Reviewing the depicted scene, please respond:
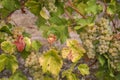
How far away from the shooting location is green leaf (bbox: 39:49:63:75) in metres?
1.54

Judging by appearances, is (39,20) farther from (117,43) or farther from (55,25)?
(117,43)

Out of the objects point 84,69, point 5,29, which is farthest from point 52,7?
point 84,69

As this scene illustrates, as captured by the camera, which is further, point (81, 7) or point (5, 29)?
point (81, 7)

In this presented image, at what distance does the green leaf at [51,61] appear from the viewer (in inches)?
60.8

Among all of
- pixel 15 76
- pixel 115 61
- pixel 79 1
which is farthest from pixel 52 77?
pixel 79 1

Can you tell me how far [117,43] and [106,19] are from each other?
0.48ft

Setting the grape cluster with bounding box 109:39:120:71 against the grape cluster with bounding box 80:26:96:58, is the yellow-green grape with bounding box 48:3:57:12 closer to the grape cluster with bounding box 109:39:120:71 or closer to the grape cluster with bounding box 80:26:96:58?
the grape cluster with bounding box 80:26:96:58

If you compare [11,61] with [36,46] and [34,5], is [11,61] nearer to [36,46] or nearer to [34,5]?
[36,46]

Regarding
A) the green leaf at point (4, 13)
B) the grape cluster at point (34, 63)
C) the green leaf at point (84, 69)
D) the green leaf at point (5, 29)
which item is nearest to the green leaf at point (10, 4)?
the green leaf at point (4, 13)

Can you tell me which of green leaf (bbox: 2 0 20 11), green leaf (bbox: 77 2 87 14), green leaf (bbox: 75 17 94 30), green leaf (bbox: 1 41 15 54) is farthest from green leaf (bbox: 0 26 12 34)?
green leaf (bbox: 77 2 87 14)

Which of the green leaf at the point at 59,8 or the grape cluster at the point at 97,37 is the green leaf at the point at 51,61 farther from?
the green leaf at the point at 59,8

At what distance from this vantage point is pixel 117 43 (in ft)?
5.37

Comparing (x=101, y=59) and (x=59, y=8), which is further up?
(x=59, y=8)

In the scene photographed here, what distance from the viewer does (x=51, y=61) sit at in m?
1.55
